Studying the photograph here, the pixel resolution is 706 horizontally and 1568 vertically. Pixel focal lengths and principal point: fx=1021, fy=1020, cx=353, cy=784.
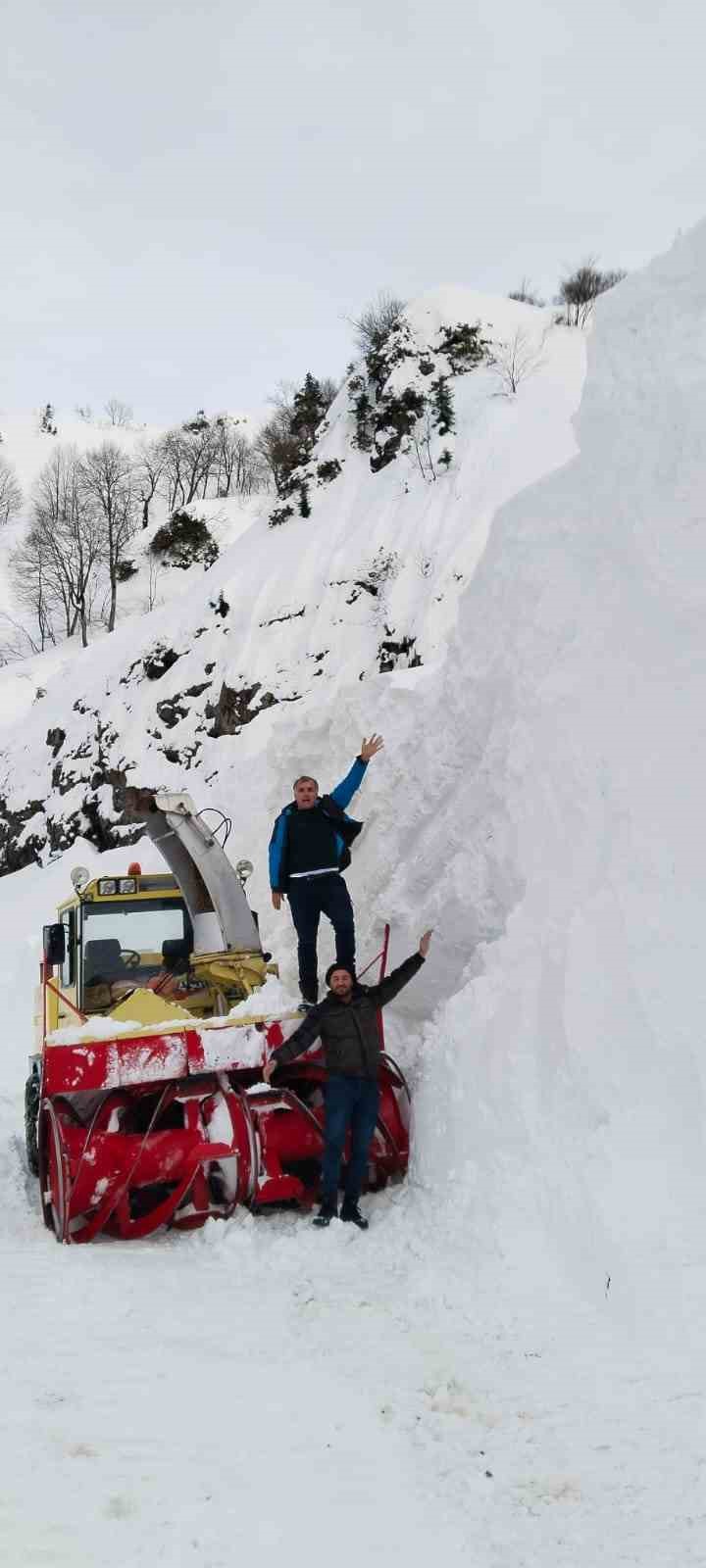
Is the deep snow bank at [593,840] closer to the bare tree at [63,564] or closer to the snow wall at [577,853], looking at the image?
the snow wall at [577,853]

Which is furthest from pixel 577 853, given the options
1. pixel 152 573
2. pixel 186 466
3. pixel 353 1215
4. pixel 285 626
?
pixel 186 466

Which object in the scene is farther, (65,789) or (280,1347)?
(65,789)

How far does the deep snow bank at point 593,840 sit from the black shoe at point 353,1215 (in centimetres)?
43

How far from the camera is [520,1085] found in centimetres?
510

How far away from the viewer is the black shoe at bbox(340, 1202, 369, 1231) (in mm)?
5332

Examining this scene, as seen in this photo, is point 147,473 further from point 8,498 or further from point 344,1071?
point 344,1071

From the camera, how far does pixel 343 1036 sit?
5641 millimetres

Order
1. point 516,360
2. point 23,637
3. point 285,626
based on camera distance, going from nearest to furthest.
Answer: point 285,626
point 516,360
point 23,637

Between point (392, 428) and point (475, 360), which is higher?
point (475, 360)

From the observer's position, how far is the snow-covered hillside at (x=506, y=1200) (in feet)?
9.85

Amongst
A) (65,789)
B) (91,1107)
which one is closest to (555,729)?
(91,1107)

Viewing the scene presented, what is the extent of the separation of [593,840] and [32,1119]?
4458mm

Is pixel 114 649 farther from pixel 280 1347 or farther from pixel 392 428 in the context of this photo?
pixel 280 1347

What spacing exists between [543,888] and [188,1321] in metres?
2.85
